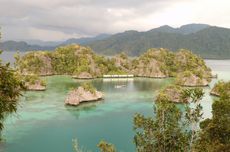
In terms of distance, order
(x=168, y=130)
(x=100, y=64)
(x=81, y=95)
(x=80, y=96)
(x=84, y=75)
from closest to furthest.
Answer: (x=168, y=130) < (x=80, y=96) < (x=81, y=95) < (x=84, y=75) < (x=100, y=64)

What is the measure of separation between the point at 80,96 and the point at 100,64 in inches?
3430

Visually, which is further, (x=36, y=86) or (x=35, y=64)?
(x=35, y=64)

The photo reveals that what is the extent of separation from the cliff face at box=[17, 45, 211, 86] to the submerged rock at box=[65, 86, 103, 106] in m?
68.2

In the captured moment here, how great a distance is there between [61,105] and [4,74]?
251ft

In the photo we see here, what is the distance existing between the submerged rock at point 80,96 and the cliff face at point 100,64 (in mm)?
68184

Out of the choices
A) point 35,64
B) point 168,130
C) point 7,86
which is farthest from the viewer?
point 35,64

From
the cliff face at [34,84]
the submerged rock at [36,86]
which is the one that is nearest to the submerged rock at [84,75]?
the submerged rock at [36,86]

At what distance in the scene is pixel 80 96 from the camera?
92.8 metres

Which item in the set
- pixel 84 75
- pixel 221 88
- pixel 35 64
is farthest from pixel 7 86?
pixel 35 64

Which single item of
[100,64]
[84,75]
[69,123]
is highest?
[100,64]

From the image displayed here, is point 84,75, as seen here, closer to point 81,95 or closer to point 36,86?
point 36,86

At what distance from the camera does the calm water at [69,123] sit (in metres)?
54.7

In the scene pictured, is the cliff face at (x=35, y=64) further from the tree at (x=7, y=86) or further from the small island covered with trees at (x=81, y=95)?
the tree at (x=7, y=86)

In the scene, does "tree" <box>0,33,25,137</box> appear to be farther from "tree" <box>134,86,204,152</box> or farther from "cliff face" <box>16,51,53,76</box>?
"cliff face" <box>16,51,53,76</box>
